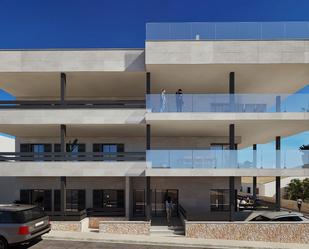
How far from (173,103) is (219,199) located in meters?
8.68

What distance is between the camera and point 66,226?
51.7 feet

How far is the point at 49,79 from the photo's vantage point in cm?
1770

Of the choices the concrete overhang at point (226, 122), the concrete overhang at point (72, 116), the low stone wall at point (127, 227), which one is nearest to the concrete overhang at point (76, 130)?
the concrete overhang at point (72, 116)

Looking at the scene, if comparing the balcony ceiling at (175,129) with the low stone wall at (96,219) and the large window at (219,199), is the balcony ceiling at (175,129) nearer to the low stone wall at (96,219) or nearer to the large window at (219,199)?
the large window at (219,199)

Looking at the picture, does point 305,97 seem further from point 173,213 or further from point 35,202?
point 35,202

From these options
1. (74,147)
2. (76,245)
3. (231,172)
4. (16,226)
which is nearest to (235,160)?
(231,172)

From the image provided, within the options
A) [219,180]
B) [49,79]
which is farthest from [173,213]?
[49,79]

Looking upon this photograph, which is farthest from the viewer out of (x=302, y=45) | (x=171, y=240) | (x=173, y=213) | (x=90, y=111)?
(x=173, y=213)

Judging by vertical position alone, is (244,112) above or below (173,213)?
above

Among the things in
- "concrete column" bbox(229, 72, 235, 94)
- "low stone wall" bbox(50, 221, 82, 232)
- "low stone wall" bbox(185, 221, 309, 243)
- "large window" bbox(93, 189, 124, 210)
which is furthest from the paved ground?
"concrete column" bbox(229, 72, 235, 94)

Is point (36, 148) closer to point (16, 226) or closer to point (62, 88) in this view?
point (62, 88)

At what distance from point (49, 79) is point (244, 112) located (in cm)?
1218

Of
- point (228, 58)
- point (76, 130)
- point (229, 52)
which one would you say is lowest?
point (76, 130)

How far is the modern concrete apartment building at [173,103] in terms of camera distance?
15.5 metres
